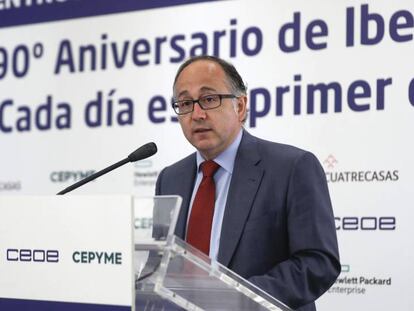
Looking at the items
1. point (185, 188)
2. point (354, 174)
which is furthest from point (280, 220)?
point (354, 174)

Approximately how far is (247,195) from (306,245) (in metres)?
0.27

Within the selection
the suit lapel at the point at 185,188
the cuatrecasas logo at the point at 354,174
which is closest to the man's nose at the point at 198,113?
the suit lapel at the point at 185,188

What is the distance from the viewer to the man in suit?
7.04 feet

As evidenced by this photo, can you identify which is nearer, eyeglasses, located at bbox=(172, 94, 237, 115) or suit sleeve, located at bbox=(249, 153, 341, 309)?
suit sleeve, located at bbox=(249, 153, 341, 309)

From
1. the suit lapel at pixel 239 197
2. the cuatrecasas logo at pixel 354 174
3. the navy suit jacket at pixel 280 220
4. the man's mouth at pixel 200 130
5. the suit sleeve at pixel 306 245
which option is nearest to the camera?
the suit sleeve at pixel 306 245

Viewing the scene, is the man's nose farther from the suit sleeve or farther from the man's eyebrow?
the suit sleeve

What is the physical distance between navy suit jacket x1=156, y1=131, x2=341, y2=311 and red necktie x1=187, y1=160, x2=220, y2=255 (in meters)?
0.05

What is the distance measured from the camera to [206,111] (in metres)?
2.32

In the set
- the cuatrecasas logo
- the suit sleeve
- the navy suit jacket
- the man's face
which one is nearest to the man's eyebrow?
the man's face

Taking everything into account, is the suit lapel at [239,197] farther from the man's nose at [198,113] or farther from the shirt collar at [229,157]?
the man's nose at [198,113]

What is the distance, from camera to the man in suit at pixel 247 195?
7.04 feet

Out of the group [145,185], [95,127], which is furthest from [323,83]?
[95,127]

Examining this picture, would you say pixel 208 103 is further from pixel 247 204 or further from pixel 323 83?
pixel 323 83

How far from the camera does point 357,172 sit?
373 cm
